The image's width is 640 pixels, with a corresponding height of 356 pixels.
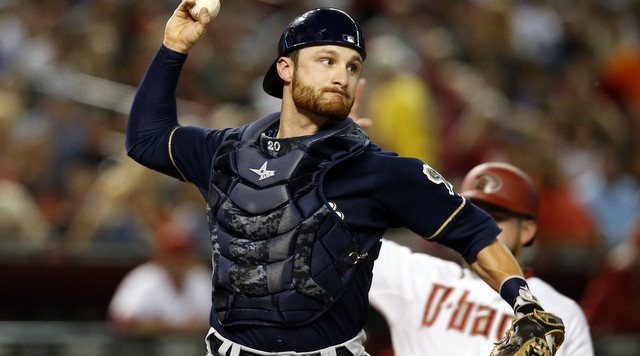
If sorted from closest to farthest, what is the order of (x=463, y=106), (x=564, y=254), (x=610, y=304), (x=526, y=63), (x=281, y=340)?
(x=281, y=340)
(x=610, y=304)
(x=564, y=254)
(x=463, y=106)
(x=526, y=63)

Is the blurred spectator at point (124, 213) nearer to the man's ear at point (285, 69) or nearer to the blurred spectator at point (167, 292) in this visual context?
the blurred spectator at point (167, 292)

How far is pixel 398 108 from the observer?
10250 mm

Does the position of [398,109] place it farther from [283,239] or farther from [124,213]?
[283,239]

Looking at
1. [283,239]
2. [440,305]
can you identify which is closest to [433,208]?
[283,239]

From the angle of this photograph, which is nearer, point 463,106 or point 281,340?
point 281,340

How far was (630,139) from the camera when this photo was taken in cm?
1116

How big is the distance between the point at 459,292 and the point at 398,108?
5.44 metres

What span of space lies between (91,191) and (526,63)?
527cm

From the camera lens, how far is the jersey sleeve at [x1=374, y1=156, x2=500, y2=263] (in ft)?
12.1

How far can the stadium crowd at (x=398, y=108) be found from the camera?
895 centimetres

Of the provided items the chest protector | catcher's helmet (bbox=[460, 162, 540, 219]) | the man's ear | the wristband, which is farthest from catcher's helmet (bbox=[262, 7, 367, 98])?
catcher's helmet (bbox=[460, 162, 540, 219])

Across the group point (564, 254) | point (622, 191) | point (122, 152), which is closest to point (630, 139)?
point (622, 191)

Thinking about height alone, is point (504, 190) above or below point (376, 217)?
below

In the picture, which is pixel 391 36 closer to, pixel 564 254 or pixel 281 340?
pixel 564 254
